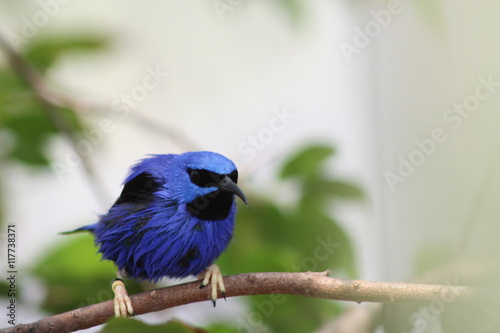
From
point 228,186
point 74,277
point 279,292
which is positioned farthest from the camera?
point 74,277

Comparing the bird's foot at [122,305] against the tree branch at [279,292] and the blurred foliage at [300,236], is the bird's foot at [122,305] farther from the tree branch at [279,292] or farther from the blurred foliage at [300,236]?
the blurred foliage at [300,236]

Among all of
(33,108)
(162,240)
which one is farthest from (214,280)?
(33,108)

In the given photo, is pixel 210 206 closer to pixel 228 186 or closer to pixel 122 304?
pixel 228 186

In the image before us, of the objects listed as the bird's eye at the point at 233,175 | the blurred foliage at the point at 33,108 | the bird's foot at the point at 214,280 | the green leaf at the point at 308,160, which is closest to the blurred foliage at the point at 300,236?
the green leaf at the point at 308,160

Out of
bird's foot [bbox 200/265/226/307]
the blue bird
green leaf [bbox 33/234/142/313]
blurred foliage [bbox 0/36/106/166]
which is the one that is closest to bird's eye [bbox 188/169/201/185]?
the blue bird

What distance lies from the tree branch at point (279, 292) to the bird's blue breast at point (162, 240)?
98 millimetres

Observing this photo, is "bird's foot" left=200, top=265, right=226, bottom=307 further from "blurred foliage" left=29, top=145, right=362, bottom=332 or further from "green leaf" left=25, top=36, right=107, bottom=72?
"green leaf" left=25, top=36, right=107, bottom=72

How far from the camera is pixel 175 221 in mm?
1205

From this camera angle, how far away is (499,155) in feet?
2.89

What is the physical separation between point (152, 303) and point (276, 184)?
54 cm

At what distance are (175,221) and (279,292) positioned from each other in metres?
0.30

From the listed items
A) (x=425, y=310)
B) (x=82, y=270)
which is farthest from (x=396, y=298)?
(x=82, y=270)

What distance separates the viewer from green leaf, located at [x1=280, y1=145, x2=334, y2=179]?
4.75 ft

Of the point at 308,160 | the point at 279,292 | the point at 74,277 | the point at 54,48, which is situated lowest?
the point at 74,277
